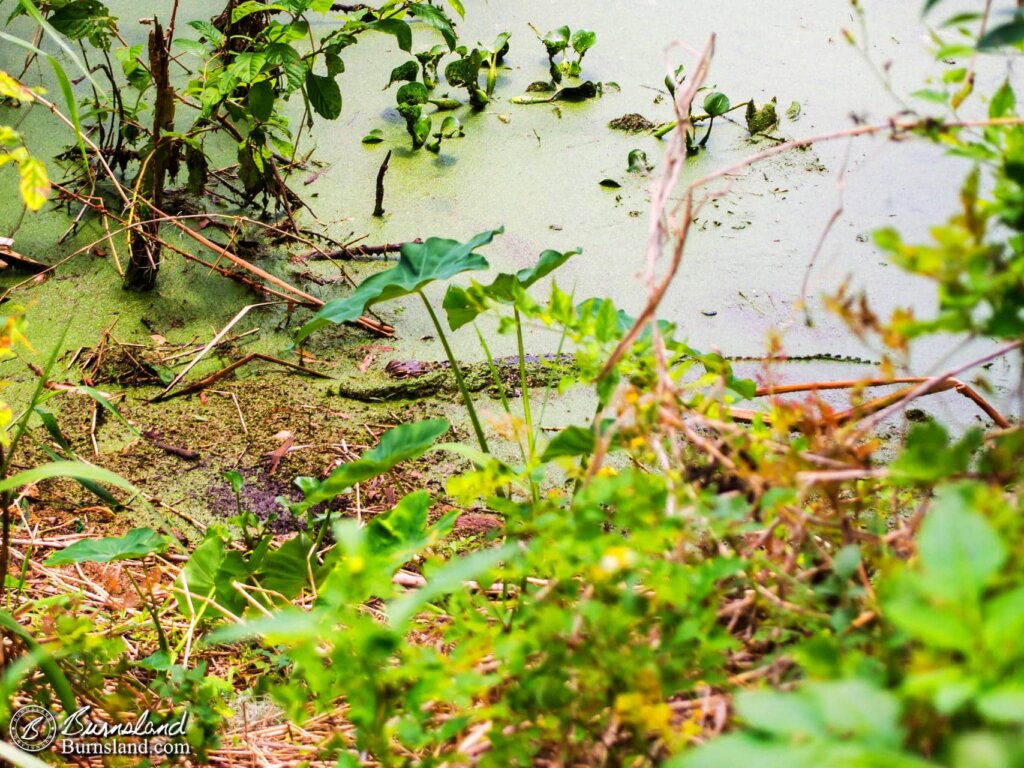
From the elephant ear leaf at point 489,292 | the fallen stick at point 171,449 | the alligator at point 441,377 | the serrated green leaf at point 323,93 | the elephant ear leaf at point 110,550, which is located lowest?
the fallen stick at point 171,449

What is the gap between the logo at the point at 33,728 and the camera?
1061 mm

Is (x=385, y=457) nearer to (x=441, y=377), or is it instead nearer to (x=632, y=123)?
(x=441, y=377)

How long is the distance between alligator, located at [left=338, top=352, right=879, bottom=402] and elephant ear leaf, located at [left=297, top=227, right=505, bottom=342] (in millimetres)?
493

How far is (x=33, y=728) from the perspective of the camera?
108cm

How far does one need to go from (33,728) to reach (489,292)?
792 mm

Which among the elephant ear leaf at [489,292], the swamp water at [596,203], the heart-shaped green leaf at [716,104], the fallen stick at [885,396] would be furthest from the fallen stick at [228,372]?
the heart-shaped green leaf at [716,104]

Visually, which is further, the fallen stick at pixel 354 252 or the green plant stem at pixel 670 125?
the green plant stem at pixel 670 125

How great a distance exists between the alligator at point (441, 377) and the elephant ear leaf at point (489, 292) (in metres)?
0.53

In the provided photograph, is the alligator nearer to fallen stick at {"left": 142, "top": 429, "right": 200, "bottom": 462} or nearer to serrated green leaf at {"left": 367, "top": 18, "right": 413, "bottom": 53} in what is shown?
fallen stick at {"left": 142, "top": 429, "right": 200, "bottom": 462}

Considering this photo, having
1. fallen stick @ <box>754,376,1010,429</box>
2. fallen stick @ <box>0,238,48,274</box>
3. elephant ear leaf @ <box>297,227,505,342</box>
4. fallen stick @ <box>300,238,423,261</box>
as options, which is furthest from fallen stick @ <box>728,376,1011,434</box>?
fallen stick @ <box>0,238,48,274</box>

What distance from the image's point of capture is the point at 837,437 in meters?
0.76

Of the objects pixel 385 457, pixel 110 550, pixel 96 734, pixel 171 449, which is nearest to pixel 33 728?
pixel 96 734

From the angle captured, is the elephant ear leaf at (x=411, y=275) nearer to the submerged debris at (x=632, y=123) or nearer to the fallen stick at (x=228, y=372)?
the fallen stick at (x=228, y=372)

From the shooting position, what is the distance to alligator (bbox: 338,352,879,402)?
1.94 metres
